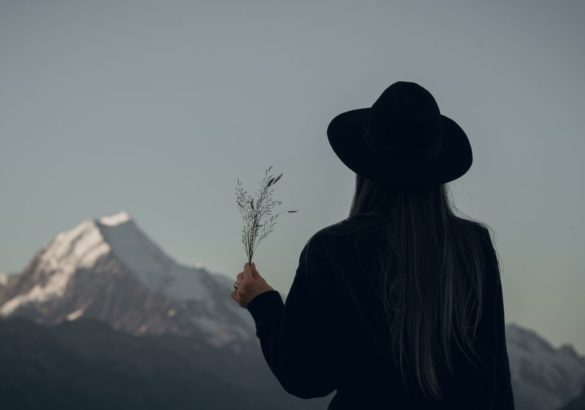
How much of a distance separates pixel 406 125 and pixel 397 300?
1011mm

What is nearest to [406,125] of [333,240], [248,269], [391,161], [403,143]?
[403,143]

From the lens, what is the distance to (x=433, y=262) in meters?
4.32

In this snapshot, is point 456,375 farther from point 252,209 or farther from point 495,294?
point 252,209

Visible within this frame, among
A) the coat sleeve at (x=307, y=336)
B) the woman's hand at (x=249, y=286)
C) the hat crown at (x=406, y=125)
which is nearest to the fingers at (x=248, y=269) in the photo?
the woman's hand at (x=249, y=286)

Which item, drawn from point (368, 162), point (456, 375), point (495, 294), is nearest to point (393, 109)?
point (368, 162)

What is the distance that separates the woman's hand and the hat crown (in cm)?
96

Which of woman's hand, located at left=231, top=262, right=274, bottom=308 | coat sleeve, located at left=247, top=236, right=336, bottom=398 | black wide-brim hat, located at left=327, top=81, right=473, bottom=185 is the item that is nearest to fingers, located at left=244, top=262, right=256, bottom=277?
woman's hand, located at left=231, top=262, right=274, bottom=308

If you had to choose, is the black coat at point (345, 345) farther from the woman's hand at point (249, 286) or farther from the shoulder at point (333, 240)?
the woman's hand at point (249, 286)

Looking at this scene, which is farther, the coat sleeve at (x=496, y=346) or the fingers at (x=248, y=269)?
the fingers at (x=248, y=269)

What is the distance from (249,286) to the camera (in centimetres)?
477

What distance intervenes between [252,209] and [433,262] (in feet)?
3.73

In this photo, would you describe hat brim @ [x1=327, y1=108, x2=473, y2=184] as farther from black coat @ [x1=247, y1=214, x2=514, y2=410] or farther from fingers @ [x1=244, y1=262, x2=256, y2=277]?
fingers @ [x1=244, y1=262, x2=256, y2=277]

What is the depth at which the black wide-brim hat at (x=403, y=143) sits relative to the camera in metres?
4.57

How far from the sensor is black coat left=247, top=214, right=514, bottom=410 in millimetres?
4234
